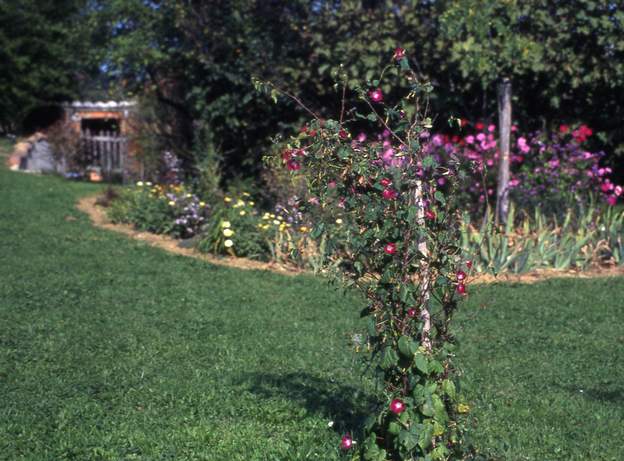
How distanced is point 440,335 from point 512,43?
715 cm

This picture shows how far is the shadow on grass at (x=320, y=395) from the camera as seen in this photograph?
468cm

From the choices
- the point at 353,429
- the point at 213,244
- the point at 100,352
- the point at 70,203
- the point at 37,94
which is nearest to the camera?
the point at 353,429

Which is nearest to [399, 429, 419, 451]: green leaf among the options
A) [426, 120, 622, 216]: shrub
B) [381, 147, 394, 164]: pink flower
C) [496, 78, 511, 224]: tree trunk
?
[381, 147, 394, 164]: pink flower

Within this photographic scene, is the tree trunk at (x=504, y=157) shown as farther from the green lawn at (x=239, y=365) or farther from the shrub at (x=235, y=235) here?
the shrub at (x=235, y=235)

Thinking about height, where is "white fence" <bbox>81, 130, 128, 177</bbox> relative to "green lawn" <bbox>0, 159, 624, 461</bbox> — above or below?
above

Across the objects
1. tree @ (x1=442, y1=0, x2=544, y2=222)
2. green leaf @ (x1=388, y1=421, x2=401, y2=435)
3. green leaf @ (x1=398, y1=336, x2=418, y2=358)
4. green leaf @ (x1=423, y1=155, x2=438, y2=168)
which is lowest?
green leaf @ (x1=388, y1=421, x2=401, y2=435)

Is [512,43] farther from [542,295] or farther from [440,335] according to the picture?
[440,335]

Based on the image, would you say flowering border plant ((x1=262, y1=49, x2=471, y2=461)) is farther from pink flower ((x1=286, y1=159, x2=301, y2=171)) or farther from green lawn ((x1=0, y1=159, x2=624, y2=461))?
green lawn ((x1=0, y1=159, x2=624, y2=461))

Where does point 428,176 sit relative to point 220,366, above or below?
above

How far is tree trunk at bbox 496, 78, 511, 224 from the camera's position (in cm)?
998

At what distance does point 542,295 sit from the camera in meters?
7.96

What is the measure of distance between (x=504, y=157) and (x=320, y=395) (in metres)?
5.66

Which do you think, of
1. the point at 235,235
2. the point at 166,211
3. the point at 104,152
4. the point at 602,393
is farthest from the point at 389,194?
the point at 104,152

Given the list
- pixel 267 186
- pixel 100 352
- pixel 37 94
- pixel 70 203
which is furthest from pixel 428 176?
pixel 37 94
